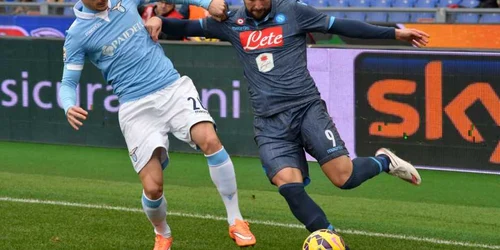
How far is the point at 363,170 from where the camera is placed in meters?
7.76

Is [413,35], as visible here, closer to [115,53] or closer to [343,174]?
[343,174]

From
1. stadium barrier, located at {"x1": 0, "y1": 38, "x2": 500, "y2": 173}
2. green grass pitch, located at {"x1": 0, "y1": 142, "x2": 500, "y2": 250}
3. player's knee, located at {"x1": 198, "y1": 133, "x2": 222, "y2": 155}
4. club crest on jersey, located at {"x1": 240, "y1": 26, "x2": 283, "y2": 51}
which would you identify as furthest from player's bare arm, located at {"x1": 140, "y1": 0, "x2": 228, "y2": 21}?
stadium barrier, located at {"x1": 0, "y1": 38, "x2": 500, "y2": 173}

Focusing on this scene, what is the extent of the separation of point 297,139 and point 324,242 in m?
1.02

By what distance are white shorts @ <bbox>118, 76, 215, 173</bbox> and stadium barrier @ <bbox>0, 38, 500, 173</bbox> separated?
16.0 ft

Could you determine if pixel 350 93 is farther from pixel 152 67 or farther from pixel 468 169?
pixel 152 67

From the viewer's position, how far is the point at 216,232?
29.2ft

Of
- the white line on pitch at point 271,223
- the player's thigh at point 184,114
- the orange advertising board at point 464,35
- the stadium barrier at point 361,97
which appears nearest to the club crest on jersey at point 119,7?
the player's thigh at point 184,114

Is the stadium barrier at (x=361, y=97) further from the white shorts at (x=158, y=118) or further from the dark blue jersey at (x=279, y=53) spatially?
the white shorts at (x=158, y=118)

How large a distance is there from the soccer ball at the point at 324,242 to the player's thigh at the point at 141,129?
139 cm

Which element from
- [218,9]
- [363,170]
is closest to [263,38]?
[218,9]

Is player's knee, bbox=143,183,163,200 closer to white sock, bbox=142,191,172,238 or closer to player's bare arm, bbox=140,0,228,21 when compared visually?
white sock, bbox=142,191,172,238

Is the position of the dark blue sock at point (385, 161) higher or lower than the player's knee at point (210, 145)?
lower

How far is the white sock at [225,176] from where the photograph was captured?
7734 mm

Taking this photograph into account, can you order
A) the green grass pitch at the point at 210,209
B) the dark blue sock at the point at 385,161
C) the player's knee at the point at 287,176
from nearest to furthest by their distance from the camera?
the player's knee at the point at 287,176
the dark blue sock at the point at 385,161
the green grass pitch at the point at 210,209
